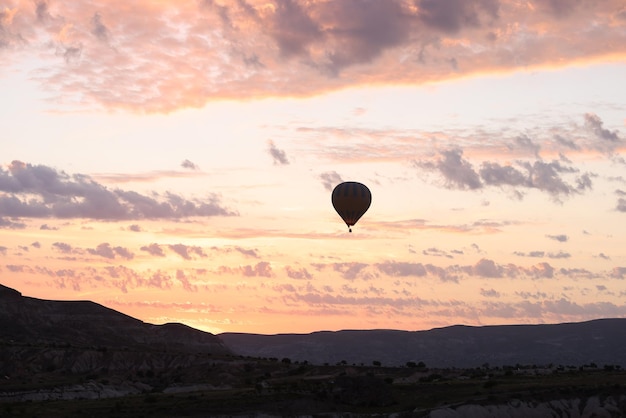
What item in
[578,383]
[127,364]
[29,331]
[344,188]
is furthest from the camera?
[29,331]

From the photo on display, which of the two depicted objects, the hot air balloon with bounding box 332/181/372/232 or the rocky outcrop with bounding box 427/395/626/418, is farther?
the hot air balloon with bounding box 332/181/372/232

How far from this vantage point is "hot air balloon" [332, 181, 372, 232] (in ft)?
418

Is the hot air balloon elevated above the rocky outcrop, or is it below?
above

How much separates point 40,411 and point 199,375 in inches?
1535

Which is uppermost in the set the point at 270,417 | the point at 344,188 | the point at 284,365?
the point at 344,188

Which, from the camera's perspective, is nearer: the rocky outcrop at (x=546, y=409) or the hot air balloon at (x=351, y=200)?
the rocky outcrop at (x=546, y=409)

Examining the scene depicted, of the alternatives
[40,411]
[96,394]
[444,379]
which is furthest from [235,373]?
[40,411]

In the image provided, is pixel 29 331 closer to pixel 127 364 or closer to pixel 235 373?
pixel 127 364

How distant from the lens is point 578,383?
4060 inches

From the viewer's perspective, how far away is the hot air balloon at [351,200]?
418 ft

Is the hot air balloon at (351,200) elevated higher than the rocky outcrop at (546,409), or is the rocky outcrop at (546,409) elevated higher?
the hot air balloon at (351,200)

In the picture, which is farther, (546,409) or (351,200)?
(351,200)

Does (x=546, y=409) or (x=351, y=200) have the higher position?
(x=351, y=200)

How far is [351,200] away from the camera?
127m
